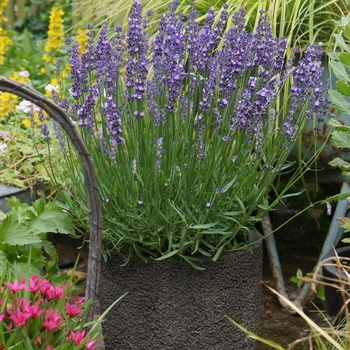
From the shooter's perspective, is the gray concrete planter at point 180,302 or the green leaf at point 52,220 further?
the green leaf at point 52,220

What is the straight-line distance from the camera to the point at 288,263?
3.34 m

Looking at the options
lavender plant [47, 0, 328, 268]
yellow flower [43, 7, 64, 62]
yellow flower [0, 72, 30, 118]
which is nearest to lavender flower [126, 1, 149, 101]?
lavender plant [47, 0, 328, 268]

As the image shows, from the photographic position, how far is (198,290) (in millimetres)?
2178

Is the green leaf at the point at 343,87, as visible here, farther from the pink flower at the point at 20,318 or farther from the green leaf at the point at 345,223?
the pink flower at the point at 20,318

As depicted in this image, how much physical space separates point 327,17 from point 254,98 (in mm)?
867

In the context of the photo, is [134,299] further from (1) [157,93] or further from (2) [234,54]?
(2) [234,54]

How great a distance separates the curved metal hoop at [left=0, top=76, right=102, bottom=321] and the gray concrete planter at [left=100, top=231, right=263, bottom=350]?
0.28 metres

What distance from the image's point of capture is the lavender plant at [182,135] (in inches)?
80.1

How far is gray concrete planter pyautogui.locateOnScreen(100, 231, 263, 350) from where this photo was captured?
217 centimetres

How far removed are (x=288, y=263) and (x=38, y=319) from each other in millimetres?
1882

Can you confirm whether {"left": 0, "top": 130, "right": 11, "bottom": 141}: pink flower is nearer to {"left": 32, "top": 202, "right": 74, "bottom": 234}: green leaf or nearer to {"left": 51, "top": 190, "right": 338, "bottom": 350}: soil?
{"left": 51, "top": 190, "right": 338, "bottom": 350}: soil

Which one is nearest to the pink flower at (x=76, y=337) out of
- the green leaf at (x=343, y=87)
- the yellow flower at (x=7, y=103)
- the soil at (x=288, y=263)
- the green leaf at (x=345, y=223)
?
the soil at (x=288, y=263)

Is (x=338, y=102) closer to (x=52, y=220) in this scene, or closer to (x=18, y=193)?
(x=52, y=220)

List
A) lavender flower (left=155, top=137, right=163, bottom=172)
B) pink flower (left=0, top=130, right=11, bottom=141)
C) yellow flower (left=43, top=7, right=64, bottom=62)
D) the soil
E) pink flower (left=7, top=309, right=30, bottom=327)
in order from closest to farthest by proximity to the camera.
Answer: pink flower (left=7, top=309, right=30, bottom=327)
lavender flower (left=155, top=137, right=163, bottom=172)
the soil
pink flower (left=0, top=130, right=11, bottom=141)
yellow flower (left=43, top=7, right=64, bottom=62)
